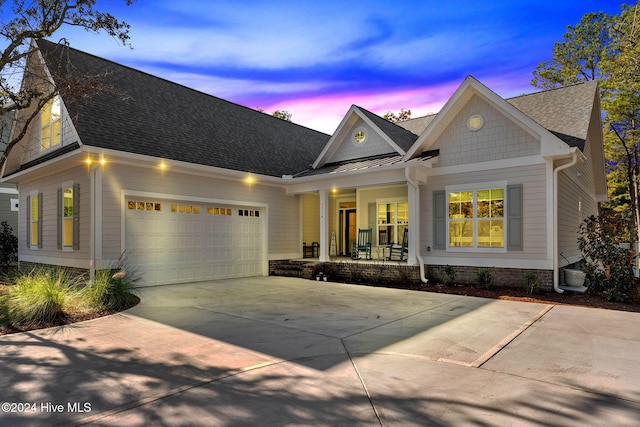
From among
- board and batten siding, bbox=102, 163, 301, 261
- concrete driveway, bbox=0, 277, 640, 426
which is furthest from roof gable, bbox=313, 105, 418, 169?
concrete driveway, bbox=0, 277, 640, 426

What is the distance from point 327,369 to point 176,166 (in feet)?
25.9

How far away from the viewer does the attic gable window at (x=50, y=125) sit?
35.2 ft

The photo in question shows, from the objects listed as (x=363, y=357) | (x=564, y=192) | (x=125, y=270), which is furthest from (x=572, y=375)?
(x=125, y=270)

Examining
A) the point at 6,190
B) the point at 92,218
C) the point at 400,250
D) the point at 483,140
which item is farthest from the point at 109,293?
the point at 6,190

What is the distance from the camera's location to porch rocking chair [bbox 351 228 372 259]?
12.9 meters

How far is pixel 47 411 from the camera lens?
10.3ft

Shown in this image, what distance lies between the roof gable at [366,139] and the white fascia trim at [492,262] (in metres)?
3.62

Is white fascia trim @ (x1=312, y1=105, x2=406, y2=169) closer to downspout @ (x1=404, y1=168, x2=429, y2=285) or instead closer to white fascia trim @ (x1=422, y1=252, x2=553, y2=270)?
downspout @ (x1=404, y1=168, x2=429, y2=285)

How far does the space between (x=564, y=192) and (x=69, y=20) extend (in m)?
12.8

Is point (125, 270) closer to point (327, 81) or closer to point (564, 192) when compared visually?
point (327, 81)

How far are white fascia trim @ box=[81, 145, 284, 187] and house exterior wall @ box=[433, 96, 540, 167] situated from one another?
5.46 m

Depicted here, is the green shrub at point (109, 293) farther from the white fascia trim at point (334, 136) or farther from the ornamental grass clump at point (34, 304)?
the white fascia trim at point (334, 136)

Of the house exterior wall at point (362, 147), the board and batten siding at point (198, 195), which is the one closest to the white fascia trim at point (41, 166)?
the board and batten siding at point (198, 195)

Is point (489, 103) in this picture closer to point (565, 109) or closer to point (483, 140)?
point (483, 140)
